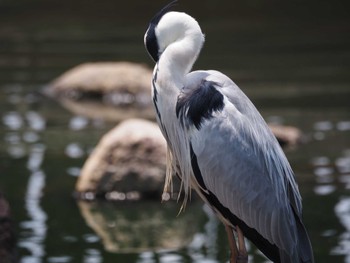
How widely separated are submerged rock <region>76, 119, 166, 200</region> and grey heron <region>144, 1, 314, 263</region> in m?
3.30

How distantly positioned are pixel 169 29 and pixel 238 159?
615 millimetres

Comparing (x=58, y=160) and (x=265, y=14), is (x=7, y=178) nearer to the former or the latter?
(x=58, y=160)

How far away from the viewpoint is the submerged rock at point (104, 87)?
12766 millimetres

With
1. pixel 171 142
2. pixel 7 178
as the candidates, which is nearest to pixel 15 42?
pixel 7 178

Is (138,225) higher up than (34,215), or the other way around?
(34,215)

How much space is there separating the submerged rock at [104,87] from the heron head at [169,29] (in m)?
7.46

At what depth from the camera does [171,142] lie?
5090 mm

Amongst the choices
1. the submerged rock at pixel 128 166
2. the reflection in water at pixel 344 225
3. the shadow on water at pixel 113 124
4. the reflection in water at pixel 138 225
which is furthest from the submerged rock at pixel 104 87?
the reflection in water at pixel 344 225

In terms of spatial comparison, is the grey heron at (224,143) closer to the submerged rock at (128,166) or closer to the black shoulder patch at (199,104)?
the black shoulder patch at (199,104)

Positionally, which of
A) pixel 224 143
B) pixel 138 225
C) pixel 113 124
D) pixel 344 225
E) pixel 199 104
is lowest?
pixel 344 225

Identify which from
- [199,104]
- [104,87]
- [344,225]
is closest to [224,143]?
[199,104]

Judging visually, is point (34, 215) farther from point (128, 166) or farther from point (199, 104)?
point (199, 104)

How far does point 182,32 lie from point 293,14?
53.0ft

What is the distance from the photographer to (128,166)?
27.7 ft
